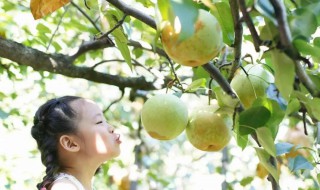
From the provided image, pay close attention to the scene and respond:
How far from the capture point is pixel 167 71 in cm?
247

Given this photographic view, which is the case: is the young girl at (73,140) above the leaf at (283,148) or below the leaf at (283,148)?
below

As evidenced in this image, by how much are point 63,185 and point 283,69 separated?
100 centimetres

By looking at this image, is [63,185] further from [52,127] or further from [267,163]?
[267,163]

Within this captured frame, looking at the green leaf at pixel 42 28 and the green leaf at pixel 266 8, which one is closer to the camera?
the green leaf at pixel 266 8

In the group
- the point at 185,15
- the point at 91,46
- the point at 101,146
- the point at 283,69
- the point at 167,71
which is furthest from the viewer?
the point at 167,71

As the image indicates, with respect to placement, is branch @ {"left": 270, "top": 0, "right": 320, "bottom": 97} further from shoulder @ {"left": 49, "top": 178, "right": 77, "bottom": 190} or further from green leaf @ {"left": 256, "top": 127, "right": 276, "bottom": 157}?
shoulder @ {"left": 49, "top": 178, "right": 77, "bottom": 190}

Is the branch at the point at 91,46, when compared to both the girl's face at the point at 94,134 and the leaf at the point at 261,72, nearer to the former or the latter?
the girl's face at the point at 94,134

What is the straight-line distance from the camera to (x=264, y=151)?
126 centimetres

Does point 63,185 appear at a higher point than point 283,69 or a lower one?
lower

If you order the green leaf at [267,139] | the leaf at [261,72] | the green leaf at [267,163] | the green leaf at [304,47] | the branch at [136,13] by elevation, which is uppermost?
the green leaf at [304,47]

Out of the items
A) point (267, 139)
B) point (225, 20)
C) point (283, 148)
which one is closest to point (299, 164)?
point (283, 148)

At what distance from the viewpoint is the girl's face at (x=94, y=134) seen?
1748 millimetres

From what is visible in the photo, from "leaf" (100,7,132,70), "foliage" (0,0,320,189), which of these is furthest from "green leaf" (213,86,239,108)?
"leaf" (100,7,132,70)

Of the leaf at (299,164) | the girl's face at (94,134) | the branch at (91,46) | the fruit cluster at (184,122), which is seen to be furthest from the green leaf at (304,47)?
the branch at (91,46)
